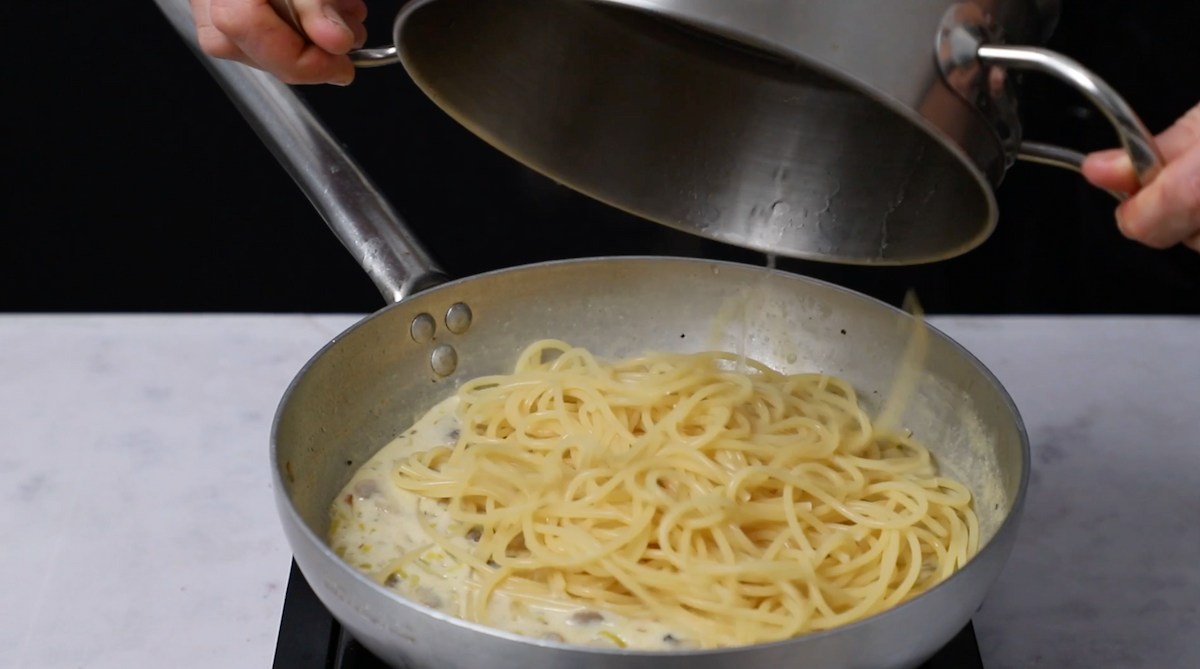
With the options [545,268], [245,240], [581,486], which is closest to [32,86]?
[245,240]

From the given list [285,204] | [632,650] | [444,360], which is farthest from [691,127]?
[285,204]

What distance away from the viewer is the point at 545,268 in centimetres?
163

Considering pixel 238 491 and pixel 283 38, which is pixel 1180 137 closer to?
pixel 283 38

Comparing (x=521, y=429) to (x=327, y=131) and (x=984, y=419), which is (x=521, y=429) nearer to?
(x=327, y=131)

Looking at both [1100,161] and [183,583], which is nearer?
[1100,161]

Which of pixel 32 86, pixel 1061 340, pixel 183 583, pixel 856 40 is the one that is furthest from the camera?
pixel 32 86

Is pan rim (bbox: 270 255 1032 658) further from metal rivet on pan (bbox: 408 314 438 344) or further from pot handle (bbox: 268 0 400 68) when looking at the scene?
pot handle (bbox: 268 0 400 68)

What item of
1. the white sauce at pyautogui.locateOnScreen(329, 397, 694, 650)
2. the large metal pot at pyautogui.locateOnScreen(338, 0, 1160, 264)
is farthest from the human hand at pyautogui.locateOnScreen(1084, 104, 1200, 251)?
the white sauce at pyautogui.locateOnScreen(329, 397, 694, 650)

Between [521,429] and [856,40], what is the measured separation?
78 centimetres

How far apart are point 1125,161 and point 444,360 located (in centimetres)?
95

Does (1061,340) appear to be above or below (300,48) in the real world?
below

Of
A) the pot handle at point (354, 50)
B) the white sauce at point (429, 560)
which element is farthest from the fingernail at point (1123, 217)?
the pot handle at point (354, 50)

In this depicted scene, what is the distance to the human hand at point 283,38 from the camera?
1227 millimetres

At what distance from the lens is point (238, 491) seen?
166 centimetres
